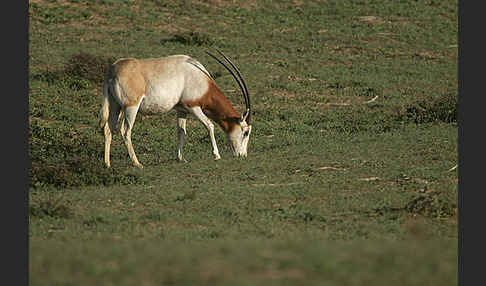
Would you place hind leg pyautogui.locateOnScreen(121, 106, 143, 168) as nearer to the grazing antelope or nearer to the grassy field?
the grazing antelope

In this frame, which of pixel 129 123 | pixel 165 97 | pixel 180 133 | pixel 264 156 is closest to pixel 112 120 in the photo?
pixel 129 123

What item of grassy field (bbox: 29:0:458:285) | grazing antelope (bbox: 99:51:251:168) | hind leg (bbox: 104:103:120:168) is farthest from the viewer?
hind leg (bbox: 104:103:120:168)

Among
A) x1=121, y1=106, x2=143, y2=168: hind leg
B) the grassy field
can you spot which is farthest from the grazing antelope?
the grassy field

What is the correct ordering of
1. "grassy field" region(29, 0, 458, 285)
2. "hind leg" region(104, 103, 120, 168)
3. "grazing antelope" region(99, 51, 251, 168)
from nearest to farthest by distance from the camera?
1. "grassy field" region(29, 0, 458, 285)
2. "grazing antelope" region(99, 51, 251, 168)
3. "hind leg" region(104, 103, 120, 168)

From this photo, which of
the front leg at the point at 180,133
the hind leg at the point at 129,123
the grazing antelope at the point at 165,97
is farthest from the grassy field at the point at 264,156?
the grazing antelope at the point at 165,97

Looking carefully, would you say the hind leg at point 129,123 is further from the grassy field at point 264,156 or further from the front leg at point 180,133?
the front leg at point 180,133

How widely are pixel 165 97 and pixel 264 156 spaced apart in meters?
1.95

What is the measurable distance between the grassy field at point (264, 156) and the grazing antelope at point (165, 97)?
541 mm

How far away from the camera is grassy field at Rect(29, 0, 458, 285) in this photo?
5.71m

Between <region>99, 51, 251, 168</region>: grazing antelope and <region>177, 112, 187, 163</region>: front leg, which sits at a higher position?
<region>99, 51, 251, 168</region>: grazing antelope

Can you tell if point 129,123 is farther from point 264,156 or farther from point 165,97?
point 264,156

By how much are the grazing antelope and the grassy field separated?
541 millimetres

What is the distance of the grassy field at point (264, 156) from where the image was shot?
5711mm

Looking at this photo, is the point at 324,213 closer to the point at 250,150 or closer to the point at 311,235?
the point at 311,235
